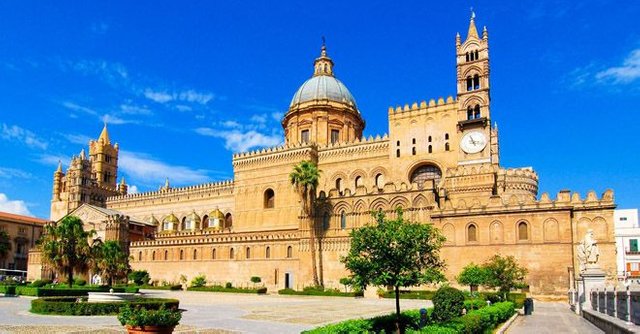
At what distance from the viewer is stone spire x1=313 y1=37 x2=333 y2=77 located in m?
73.8

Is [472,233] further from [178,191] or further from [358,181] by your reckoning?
[178,191]

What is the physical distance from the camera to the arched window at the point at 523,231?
43.8 metres

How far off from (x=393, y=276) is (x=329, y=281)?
35.8 metres

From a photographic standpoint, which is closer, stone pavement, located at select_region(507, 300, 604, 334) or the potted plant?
the potted plant

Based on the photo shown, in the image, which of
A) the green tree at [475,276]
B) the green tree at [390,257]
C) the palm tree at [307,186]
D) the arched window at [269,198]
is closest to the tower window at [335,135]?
the arched window at [269,198]

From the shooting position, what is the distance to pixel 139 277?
61625mm

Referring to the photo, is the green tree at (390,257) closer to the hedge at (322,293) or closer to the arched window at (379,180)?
the hedge at (322,293)

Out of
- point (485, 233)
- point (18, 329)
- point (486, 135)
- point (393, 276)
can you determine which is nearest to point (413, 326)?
point (393, 276)

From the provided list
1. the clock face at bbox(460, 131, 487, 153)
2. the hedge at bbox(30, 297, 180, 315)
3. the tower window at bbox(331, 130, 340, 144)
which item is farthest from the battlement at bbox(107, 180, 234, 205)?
the hedge at bbox(30, 297, 180, 315)

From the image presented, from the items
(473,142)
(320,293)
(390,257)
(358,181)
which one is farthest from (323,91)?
(390,257)

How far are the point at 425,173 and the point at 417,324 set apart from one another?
40.1 m

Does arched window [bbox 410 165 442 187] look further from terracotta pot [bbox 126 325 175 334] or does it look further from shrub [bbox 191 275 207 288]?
terracotta pot [bbox 126 325 175 334]

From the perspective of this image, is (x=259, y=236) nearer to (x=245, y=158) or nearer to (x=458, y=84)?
(x=245, y=158)

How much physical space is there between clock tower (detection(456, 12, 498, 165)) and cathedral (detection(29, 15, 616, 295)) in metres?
0.11
